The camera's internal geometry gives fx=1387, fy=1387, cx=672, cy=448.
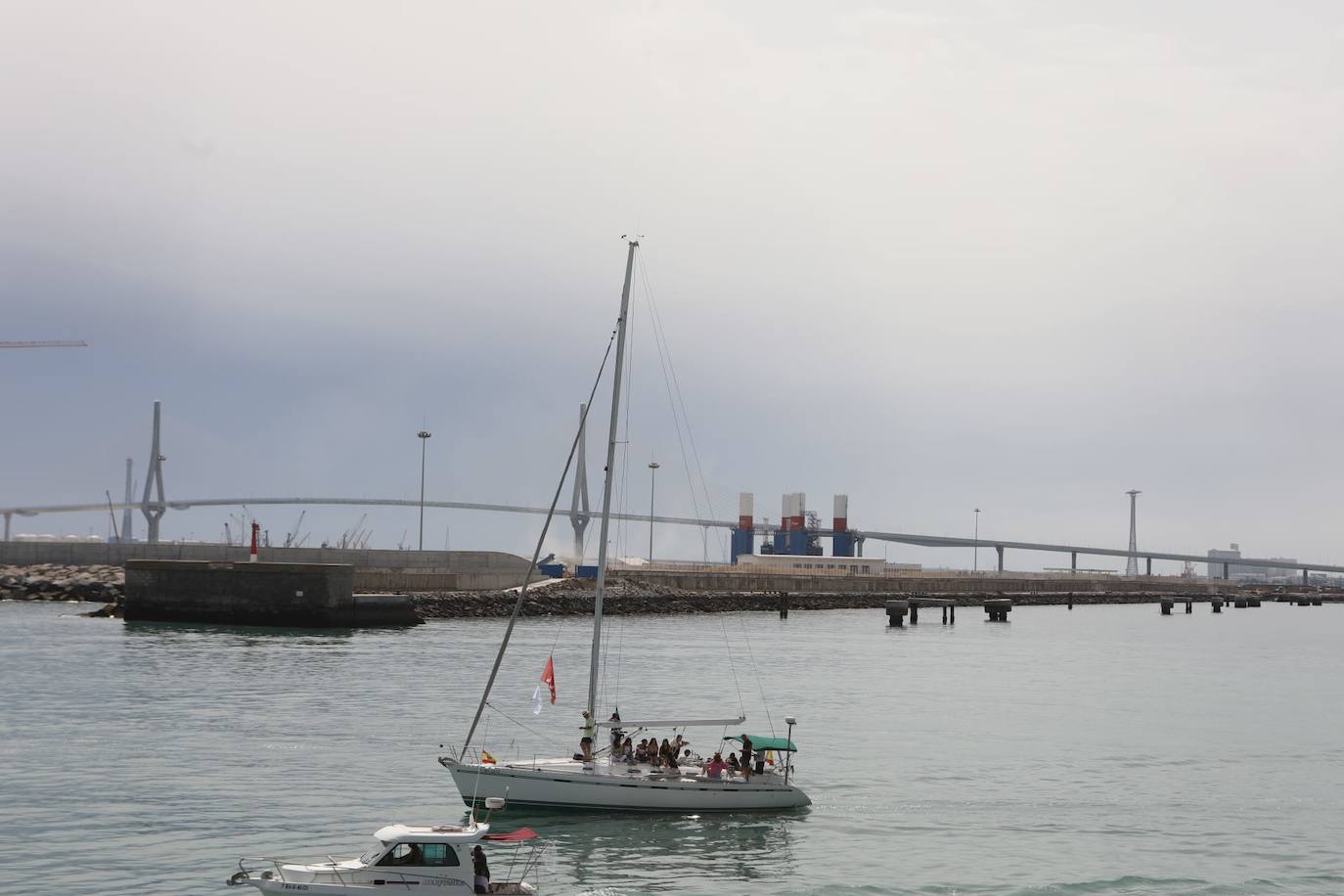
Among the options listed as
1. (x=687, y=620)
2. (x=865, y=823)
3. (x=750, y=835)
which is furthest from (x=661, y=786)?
(x=687, y=620)

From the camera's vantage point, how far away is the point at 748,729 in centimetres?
4822

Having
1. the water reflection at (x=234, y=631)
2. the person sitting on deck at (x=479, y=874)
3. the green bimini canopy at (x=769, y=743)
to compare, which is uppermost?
the green bimini canopy at (x=769, y=743)

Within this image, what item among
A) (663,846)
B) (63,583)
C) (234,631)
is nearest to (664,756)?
(663,846)

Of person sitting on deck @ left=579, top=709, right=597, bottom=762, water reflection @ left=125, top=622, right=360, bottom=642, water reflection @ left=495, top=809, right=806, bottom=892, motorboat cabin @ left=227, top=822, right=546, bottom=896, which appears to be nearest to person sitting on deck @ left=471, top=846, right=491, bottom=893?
motorboat cabin @ left=227, top=822, right=546, bottom=896

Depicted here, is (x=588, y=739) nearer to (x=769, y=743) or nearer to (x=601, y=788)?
(x=601, y=788)

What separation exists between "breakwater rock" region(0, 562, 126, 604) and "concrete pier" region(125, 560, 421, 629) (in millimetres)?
18581

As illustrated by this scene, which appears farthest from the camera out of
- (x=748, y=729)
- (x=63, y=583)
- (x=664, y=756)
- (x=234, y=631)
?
(x=63, y=583)

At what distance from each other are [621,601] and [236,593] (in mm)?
42599

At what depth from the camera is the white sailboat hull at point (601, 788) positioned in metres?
32.1

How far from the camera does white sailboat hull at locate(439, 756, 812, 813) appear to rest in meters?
32.1

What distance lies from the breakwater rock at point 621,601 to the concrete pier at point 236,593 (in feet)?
35.1

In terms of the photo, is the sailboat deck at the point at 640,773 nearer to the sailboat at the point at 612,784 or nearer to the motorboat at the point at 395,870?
the sailboat at the point at 612,784

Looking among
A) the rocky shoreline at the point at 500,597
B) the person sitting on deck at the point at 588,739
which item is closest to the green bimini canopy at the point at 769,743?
the person sitting on deck at the point at 588,739

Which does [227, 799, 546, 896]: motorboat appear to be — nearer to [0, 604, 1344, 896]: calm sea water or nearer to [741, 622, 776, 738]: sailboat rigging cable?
[0, 604, 1344, 896]: calm sea water
